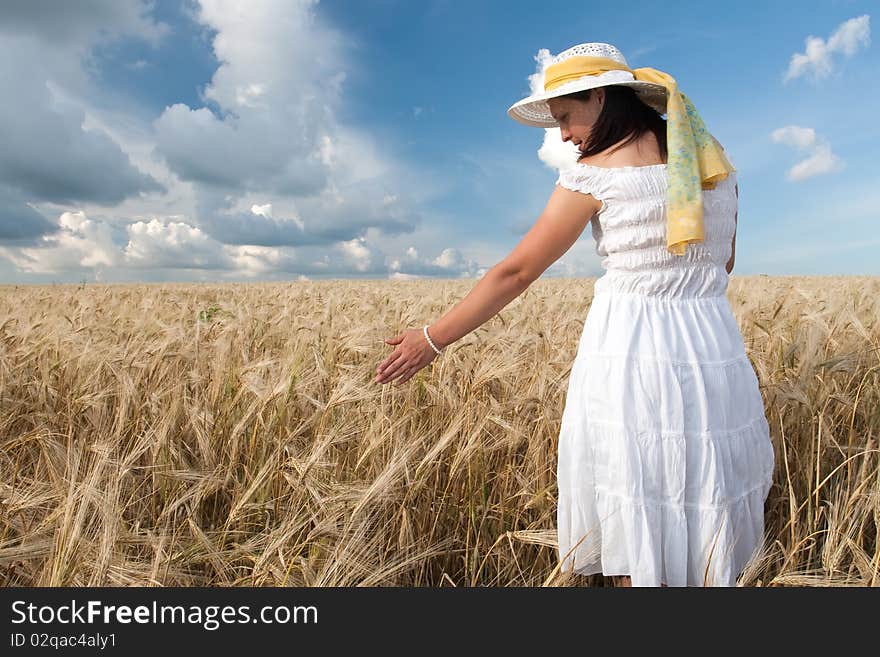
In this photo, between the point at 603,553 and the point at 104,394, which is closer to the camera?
the point at 603,553

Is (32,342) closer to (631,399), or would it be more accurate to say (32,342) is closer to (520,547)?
(520,547)

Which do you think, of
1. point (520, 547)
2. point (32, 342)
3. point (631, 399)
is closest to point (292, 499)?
point (520, 547)

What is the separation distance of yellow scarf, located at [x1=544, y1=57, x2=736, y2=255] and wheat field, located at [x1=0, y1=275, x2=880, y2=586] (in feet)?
2.35

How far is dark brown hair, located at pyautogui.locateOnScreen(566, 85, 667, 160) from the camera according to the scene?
1567 millimetres

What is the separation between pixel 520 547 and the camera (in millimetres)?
1724

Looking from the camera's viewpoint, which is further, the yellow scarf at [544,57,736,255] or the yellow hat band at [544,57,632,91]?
the yellow hat band at [544,57,632,91]

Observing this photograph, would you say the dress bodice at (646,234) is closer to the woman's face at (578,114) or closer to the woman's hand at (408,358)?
the woman's face at (578,114)

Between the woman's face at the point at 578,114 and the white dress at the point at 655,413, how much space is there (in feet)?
0.66

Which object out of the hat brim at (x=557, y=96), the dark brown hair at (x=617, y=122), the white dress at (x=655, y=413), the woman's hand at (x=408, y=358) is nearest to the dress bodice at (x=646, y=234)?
the white dress at (x=655, y=413)

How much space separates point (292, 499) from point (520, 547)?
0.68 metres

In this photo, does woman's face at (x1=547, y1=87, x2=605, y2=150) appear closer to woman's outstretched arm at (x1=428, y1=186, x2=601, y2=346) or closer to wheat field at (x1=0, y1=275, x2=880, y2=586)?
woman's outstretched arm at (x1=428, y1=186, x2=601, y2=346)

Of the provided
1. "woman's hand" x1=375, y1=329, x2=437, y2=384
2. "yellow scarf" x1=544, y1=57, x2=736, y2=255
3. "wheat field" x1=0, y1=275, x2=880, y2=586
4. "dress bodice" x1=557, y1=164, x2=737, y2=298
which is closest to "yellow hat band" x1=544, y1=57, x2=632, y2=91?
"yellow scarf" x1=544, y1=57, x2=736, y2=255

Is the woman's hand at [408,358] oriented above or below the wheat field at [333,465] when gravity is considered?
above

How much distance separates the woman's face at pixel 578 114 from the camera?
5.23 ft
